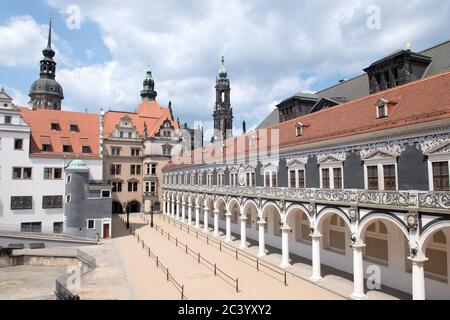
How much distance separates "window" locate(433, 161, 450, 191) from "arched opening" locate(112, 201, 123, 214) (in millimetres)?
47526

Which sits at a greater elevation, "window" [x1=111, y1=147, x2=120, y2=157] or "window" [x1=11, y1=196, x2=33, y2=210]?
"window" [x1=111, y1=147, x2=120, y2=157]

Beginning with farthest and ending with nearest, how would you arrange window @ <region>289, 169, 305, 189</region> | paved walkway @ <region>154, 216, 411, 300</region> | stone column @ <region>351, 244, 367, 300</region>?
window @ <region>289, 169, 305, 189</region> → paved walkway @ <region>154, 216, 411, 300</region> → stone column @ <region>351, 244, 367, 300</region>

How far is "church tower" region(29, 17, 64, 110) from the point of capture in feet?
235

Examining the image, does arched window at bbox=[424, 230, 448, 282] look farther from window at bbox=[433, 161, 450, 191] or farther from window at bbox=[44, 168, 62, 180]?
window at bbox=[44, 168, 62, 180]

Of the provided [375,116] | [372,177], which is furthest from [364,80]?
[372,177]

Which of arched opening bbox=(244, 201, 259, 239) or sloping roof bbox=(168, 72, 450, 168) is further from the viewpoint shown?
arched opening bbox=(244, 201, 259, 239)

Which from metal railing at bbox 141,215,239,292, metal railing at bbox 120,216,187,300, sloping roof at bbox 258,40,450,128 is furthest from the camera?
sloping roof at bbox 258,40,450,128

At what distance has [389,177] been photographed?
16109mm

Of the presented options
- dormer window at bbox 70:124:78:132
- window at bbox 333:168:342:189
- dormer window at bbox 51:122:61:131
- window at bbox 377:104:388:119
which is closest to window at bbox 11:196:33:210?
dormer window at bbox 51:122:61:131

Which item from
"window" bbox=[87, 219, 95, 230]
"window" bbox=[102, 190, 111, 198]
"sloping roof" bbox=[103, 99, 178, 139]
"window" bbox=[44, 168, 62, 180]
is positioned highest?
"sloping roof" bbox=[103, 99, 178, 139]

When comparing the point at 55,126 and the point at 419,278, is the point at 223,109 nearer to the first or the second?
the point at 55,126

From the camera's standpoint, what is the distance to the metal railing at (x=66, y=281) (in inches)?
627
